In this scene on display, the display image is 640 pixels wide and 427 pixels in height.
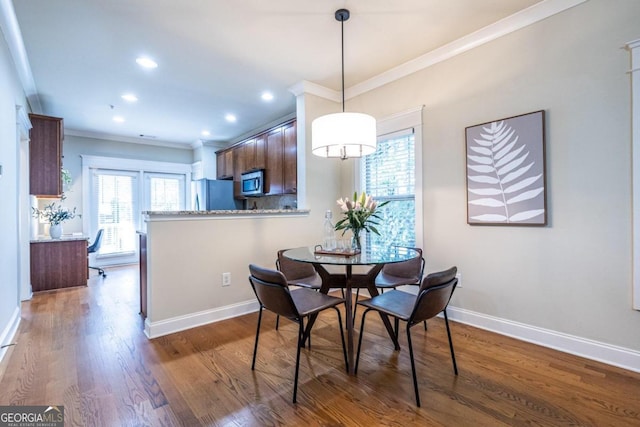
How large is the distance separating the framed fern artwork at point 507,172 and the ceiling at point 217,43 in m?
0.90

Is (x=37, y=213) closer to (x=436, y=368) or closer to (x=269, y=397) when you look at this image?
(x=269, y=397)

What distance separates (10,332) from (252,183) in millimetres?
3114

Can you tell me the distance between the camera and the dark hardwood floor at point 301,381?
156 cm

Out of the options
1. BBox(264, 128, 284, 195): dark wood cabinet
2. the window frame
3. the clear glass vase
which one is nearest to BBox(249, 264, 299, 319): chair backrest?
the clear glass vase

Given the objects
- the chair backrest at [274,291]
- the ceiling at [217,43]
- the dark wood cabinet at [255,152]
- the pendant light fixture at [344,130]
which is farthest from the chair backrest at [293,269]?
the dark wood cabinet at [255,152]

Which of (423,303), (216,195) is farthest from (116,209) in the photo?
(423,303)

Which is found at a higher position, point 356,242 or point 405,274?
point 356,242

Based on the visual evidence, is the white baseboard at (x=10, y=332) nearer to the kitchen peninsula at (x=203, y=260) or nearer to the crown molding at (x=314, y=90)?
the kitchen peninsula at (x=203, y=260)

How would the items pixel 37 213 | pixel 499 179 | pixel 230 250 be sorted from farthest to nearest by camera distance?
1. pixel 37 213
2. pixel 230 250
3. pixel 499 179

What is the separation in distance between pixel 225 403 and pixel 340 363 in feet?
2.66

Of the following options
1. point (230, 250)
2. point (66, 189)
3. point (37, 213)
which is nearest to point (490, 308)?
point (230, 250)

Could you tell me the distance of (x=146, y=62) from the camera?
9.94 ft

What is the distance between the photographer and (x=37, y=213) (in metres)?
4.52

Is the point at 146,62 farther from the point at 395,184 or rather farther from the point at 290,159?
the point at 395,184
